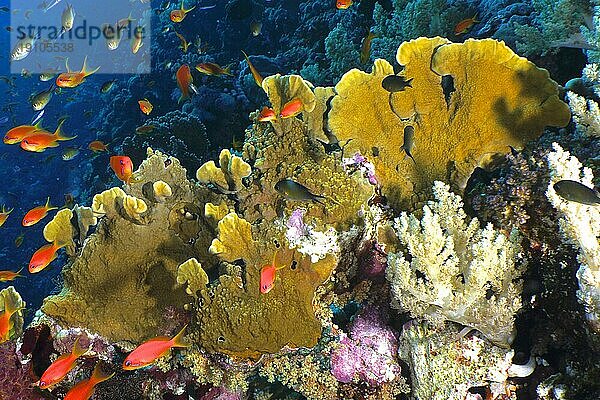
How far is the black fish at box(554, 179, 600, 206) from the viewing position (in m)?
2.08

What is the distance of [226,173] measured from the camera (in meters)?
3.17

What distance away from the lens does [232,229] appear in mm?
2703

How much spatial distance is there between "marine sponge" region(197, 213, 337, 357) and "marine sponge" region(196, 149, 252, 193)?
455 millimetres

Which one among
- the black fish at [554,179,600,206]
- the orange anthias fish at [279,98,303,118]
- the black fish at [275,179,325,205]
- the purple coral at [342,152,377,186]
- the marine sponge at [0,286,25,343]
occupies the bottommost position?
the marine sponge at [0,286,25,343]

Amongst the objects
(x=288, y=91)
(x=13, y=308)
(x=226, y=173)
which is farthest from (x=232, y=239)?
(x=13, y=308)

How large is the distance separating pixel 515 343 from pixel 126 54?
22.2 meters

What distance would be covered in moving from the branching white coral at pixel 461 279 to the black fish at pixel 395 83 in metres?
1.11

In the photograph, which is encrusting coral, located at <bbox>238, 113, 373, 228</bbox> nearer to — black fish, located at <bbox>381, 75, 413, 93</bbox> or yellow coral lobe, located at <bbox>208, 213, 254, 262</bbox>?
yellow coral lobe, located at <bbox>208, 213, 254, 262</bbox>

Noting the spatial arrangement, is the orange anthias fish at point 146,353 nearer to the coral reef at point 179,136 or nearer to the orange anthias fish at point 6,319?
the orange anthias fish at point 6,319

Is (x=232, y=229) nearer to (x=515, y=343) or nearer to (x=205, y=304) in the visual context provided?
(x=205, y=304)

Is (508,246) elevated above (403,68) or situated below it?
below

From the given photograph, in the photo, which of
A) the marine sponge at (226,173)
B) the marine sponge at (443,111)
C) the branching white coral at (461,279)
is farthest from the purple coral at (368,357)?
the marine sponge at (226,173)

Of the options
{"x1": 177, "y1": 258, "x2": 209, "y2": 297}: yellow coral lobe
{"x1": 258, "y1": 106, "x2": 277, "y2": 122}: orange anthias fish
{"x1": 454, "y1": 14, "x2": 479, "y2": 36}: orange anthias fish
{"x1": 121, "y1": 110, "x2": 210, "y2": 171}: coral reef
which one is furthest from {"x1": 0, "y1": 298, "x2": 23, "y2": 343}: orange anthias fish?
{"x1": 454, "y1": 14, "x2": 479, "y2": 36}: orange anthias fish

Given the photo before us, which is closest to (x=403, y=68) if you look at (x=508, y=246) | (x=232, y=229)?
(x=508, y=246)
